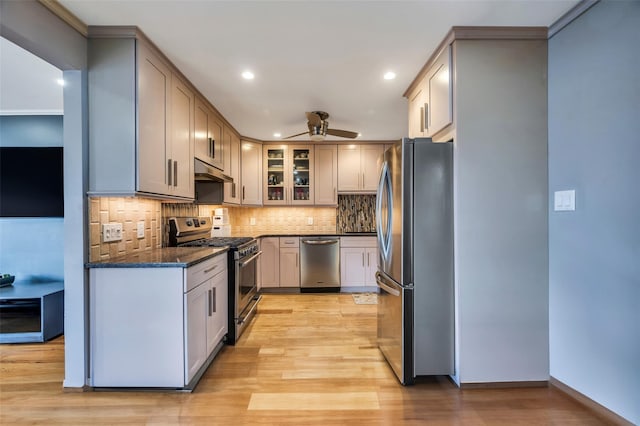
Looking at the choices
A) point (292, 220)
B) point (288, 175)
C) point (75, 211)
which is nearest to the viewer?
point (75, 211)

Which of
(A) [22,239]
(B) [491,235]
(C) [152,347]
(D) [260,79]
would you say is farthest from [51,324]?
(B) [491,235]

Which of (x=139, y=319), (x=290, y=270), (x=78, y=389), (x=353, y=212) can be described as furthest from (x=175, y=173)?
(x=353, y=212)

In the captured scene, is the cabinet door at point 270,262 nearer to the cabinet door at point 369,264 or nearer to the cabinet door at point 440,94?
the cabinet door at point 369,264

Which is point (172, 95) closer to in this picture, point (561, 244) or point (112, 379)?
point (112, 379)

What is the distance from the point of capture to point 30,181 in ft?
9.79

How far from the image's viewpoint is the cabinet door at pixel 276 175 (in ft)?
15.3

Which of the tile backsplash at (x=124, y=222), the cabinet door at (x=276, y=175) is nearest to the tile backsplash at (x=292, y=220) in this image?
the cabinet door at (x=276, y=175)

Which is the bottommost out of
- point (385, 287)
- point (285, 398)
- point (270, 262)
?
point (285, 398)

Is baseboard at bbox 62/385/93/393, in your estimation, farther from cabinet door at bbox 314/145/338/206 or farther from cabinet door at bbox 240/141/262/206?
cabinet door at bbox 314/145/338/206

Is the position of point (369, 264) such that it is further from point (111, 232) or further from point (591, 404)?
point (111, 232)

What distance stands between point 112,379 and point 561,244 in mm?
2945

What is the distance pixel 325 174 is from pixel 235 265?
7.86ft

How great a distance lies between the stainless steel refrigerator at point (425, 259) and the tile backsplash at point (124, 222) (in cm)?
201

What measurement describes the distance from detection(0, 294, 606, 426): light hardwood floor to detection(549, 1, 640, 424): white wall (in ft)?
0.95
